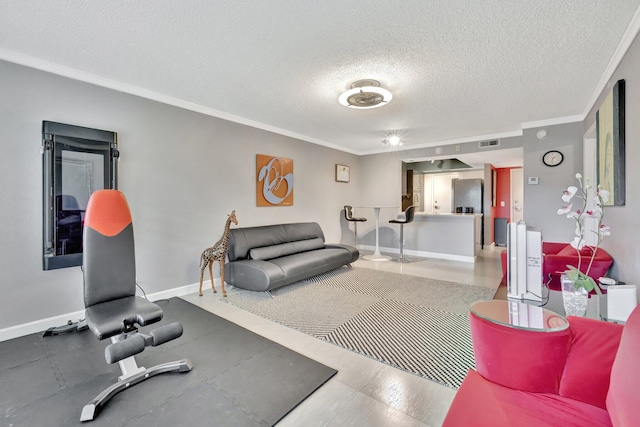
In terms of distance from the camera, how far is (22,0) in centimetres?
184

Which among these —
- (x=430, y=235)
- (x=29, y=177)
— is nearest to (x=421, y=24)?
(x=29, y=177)

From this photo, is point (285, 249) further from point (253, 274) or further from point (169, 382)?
point (169, 382)

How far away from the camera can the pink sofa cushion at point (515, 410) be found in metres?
0.95

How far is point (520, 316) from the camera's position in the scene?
1.31 m

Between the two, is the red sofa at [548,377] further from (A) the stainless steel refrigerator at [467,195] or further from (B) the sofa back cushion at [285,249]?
(A) the stainless steel refrigerator at [467,195]

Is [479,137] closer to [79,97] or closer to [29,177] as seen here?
[79,97]

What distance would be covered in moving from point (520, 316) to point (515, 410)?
1.46 ft

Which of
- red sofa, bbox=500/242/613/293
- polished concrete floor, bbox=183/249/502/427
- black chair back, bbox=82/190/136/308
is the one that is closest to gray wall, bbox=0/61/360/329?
black chair back, bbox=82/190/136/308

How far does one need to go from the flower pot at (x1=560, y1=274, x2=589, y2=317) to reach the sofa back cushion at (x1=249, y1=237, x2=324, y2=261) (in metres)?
3.31

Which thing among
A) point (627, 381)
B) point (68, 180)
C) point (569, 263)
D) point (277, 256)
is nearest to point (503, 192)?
point (569, 263)

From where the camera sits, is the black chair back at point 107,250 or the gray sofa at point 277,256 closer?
the black chair back at point 107,250

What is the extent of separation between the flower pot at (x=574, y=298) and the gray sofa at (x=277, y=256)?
2.75 metres

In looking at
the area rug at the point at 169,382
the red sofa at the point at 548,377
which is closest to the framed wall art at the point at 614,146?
the red sofa at the point at 548,377

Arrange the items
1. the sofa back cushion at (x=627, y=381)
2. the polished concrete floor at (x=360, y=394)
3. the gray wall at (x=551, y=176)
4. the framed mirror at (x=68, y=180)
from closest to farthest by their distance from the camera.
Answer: the sofa back cushion at (x=627, y=381) < the polished concrete floor at (x=360, y=394) < the framed mirror at (x=68, y=180) < the gray wall at (x=551, y=176)
